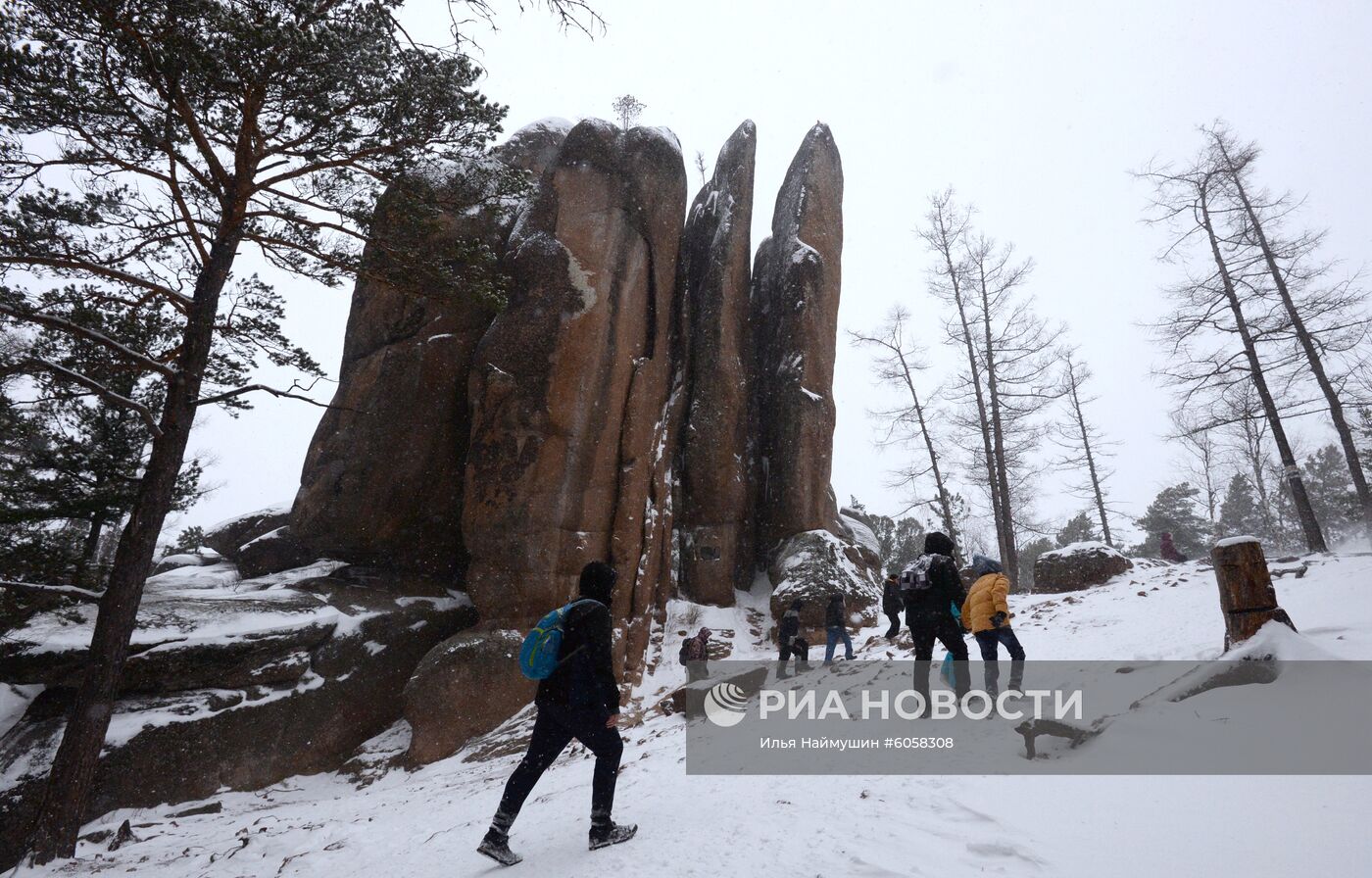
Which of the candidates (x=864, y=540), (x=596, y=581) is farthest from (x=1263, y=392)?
(x=596, y=581)

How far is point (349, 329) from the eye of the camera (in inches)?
676

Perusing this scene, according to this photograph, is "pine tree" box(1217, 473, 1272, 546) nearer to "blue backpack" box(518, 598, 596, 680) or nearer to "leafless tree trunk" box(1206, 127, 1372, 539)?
"leafless tree trunk" box(1206, 127, 1372, 539)

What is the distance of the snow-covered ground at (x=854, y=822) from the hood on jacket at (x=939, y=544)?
8.31 feet

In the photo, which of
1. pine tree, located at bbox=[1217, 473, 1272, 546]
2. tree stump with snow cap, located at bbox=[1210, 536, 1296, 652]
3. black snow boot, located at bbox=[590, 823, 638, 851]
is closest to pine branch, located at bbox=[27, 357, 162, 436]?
black snow boot, located at bbox=[590, 823, 638, 851]

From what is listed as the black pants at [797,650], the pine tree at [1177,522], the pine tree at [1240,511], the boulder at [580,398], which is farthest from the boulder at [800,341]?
the pine tree at [1240,511]

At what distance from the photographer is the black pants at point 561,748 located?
156 inches

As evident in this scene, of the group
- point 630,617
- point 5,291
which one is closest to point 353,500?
point 630,617

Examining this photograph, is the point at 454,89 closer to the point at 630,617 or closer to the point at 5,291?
the point at 5,291

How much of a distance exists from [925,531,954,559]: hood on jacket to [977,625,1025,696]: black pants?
84 centimetres

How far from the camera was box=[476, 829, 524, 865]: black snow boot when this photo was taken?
154 inches

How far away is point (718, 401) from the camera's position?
1811cm

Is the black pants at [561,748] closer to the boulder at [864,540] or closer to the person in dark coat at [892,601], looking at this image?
the person in dark coat at [892,601]

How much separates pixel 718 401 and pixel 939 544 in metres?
12.0

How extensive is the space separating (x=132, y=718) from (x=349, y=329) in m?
10.5
